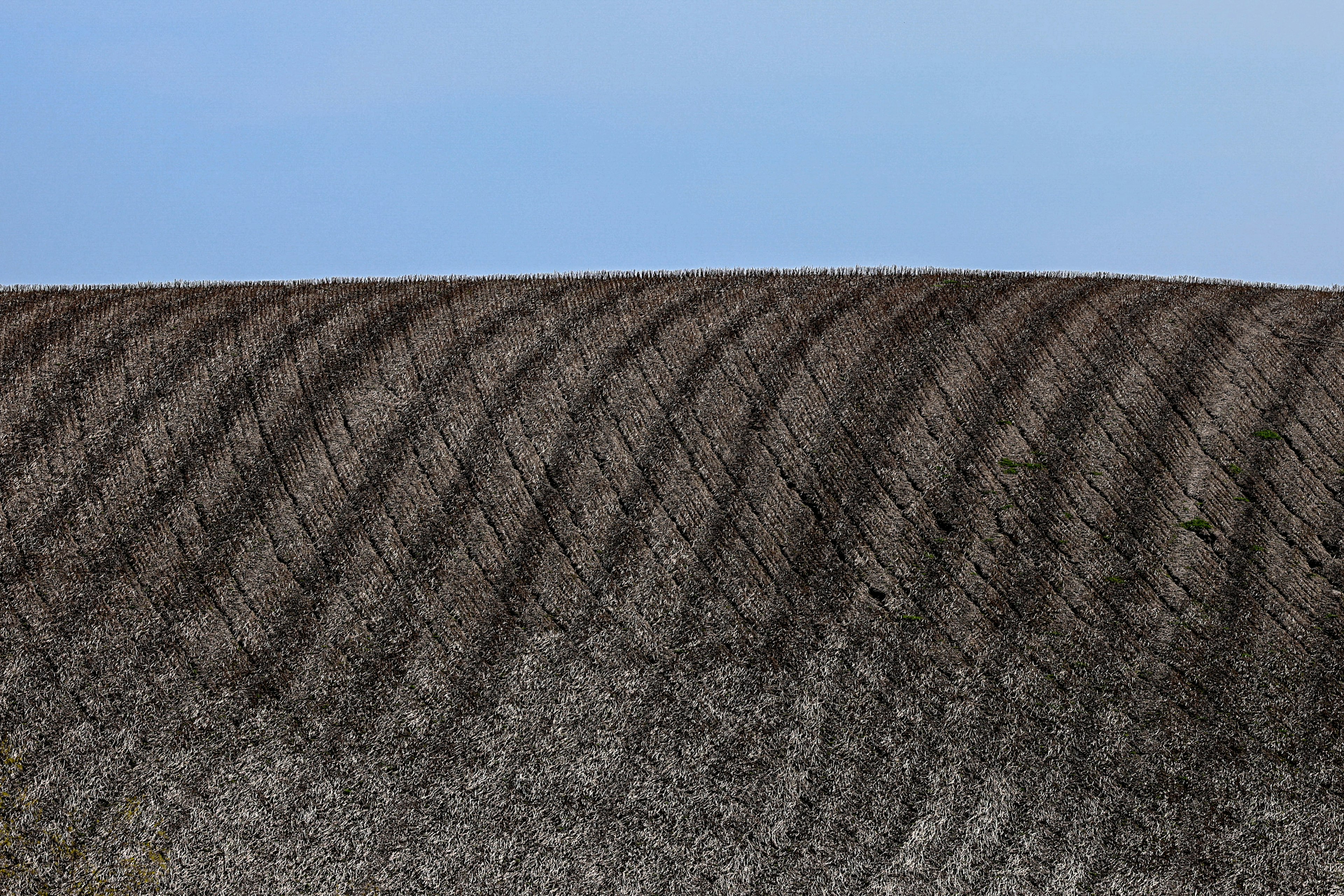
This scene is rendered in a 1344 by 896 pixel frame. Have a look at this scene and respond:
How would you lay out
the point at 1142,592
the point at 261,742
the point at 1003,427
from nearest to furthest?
the point at 261,742 < the point at 1142,592 < the point at 1003,427

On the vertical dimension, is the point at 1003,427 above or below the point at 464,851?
above

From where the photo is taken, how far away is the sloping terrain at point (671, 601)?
2.17 m

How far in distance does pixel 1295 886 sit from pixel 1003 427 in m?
1.14

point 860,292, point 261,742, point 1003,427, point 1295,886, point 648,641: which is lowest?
point 1295,886

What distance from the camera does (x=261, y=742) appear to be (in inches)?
88.9

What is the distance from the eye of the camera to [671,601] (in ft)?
7.84

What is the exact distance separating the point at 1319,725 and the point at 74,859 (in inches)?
99.3

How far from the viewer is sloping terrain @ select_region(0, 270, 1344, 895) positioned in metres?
2.17

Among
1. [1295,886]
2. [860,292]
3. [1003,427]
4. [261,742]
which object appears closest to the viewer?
[1295,886]

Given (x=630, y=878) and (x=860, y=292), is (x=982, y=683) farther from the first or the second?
(x=860, y=292)

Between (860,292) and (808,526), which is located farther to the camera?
(860,292)

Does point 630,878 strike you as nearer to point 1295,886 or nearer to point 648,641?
point 648,641

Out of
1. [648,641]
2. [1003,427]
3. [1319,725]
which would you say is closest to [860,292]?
[1003,427]

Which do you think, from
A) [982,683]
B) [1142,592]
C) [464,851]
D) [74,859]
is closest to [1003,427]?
[1142,592]
